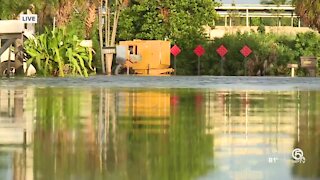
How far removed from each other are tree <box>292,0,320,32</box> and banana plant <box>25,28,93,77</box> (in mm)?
16534

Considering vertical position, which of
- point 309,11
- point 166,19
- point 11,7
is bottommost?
point 11,7

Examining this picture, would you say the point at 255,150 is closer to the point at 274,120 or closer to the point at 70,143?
the point at 70,143

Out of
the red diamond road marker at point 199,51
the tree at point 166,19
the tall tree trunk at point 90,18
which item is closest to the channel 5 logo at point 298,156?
the red diamond road marker at point 199,51

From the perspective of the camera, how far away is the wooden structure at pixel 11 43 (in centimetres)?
3469

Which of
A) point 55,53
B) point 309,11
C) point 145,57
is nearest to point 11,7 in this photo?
point 55,53

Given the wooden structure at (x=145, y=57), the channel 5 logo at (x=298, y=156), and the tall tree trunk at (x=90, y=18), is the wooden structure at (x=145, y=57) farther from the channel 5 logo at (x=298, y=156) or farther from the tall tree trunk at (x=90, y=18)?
the channel 5 logo at (x=298, y=156)

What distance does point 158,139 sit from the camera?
10.9 meters

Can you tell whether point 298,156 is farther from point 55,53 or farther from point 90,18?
point 90,18

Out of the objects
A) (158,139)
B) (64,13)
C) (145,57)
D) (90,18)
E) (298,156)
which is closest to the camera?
(298,156)

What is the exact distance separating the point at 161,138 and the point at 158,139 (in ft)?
0.42

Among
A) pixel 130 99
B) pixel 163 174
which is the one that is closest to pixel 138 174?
pixel 163 174

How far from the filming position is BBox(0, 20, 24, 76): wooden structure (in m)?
34.7

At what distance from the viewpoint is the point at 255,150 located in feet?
32.2

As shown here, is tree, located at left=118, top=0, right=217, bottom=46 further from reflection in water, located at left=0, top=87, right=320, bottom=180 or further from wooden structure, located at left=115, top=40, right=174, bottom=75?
reflection in water, located at left=0, top=87, right=320, bottom=180
